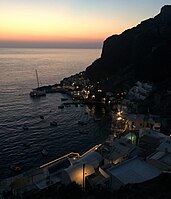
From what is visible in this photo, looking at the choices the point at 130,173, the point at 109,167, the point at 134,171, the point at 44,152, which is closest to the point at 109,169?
the point at 109,167

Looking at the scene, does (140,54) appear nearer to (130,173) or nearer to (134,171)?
(134,171)

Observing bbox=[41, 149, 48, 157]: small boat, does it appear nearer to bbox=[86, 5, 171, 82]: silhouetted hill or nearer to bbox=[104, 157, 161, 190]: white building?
bbox=[104, 157, 161, 190]: white building

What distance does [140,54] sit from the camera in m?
98.6

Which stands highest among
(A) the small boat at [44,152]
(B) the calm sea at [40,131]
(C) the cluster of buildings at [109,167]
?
(C) the cluster of buildings at [109,167]

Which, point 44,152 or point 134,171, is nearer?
point 134,171

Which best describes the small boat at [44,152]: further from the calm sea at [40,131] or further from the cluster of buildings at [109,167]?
the cluster of buildings at [109,167]

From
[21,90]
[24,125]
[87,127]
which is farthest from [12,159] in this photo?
[21,90]

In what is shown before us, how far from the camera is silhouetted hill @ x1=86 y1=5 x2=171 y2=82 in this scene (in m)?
81.2

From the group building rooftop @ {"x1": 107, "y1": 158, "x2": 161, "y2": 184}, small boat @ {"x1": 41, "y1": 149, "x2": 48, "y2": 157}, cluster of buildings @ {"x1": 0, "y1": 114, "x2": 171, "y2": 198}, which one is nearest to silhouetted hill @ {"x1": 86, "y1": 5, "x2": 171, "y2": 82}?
cluster of buildings @ {"x1": 0, "y1": 114, "x2": 171, "y2": 198}

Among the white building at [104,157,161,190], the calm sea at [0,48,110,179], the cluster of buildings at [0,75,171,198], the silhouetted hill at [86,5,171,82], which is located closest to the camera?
the white building at [104,157,161,190]

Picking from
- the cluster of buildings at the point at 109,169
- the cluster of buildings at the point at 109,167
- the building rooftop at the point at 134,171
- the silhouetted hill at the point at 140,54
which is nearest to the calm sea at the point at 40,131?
the cluster of buildings at the point at 109,167

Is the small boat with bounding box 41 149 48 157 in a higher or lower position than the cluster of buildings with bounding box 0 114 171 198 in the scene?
lower

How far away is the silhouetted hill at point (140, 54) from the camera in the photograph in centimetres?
8119

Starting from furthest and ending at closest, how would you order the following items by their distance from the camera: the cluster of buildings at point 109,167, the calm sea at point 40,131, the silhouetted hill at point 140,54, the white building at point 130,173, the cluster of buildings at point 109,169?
the silhouetted hill at point 140,54
the calm sea at point 40,131
the cluster of buildings at point 109,167
the cluster of buildings at point 109,169
the white building at point 130,173
